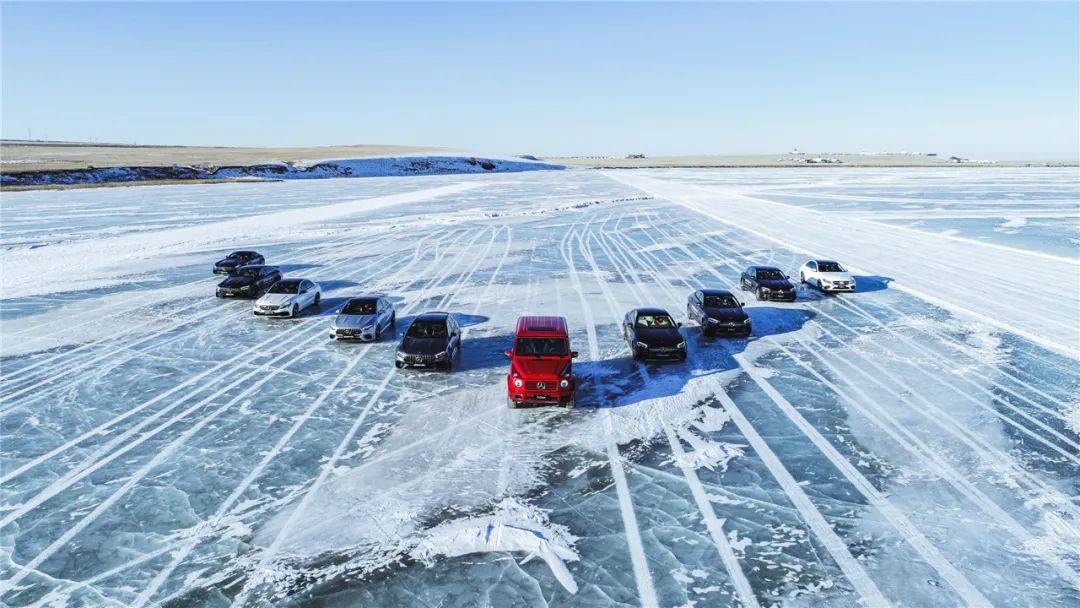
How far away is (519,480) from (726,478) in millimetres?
3999

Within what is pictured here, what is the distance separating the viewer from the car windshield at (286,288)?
23.8m

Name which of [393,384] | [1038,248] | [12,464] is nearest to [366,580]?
[393,384]

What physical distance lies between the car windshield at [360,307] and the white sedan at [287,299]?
3.59 m

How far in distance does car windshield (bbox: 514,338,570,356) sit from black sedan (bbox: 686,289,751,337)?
6.97 m

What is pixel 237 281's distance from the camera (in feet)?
87.2

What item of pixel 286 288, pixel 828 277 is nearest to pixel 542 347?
pixel 286 288

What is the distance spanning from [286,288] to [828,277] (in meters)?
23.3

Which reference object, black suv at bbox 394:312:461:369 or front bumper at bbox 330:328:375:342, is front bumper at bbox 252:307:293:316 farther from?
black suv at bbox 394:312:461:369

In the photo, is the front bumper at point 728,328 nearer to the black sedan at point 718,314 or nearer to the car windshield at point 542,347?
the black sedan at point 718,314

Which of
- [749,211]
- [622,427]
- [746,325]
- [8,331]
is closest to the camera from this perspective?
[622,427]

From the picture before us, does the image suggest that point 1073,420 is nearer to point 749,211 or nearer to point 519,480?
point 519,480

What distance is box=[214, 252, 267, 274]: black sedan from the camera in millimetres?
30812

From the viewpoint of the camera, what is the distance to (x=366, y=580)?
344 inches

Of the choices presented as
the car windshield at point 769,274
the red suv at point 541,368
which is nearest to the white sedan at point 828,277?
the car windshield at point 769,274
